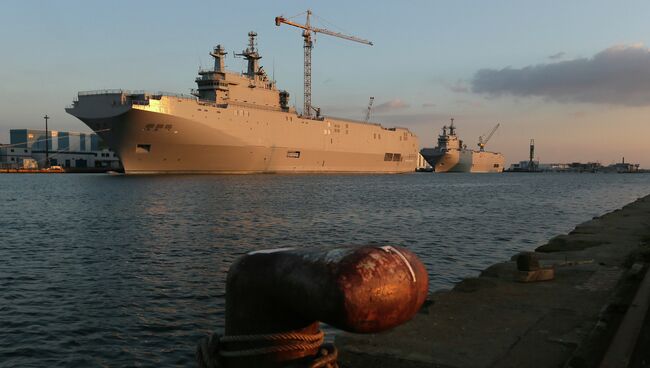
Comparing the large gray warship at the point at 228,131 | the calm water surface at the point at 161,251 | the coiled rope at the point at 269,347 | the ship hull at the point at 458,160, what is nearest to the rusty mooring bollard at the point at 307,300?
the coiled rope at the point at 269,347

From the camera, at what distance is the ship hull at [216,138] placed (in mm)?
67250

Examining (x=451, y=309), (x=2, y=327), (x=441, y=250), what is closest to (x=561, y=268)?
(x=451, y=309)

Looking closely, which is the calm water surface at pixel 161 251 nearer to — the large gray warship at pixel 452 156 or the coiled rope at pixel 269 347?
the coiled rope at pixel 269 347

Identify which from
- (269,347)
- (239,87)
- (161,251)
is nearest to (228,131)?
(239,87)

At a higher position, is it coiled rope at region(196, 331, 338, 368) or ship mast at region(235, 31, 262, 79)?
ship mast at region(235, 31, 262, 79)

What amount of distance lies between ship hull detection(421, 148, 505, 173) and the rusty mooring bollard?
497 ft

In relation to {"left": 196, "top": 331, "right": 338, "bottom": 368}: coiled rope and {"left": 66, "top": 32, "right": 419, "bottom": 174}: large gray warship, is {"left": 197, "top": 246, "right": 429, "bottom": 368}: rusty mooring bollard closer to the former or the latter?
{"left": 196, "top": 331, "right": 338, "bottom": 368}: coiled rope

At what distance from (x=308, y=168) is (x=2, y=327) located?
8708 centimetres

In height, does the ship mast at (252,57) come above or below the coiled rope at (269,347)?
above

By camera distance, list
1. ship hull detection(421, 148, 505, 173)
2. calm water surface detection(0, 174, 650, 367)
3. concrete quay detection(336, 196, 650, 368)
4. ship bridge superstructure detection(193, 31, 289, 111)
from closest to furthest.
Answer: concrete quay detection(336, 196, 650, 368) < calm water surface detection(0, 174, 650, 367) < ship bridge superstructure detection(193, 31, 289, 111) < ship hull detection(421, 148, 505, 173)

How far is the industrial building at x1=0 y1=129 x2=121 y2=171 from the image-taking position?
462 feet

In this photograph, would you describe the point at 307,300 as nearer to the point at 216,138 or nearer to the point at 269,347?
the point at 269,347

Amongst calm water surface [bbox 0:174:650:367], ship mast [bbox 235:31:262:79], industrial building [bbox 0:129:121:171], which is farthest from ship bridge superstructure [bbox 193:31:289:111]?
industrial building [bbox 0:129:121:171]

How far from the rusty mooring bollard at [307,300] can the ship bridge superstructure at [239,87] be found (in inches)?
3054
